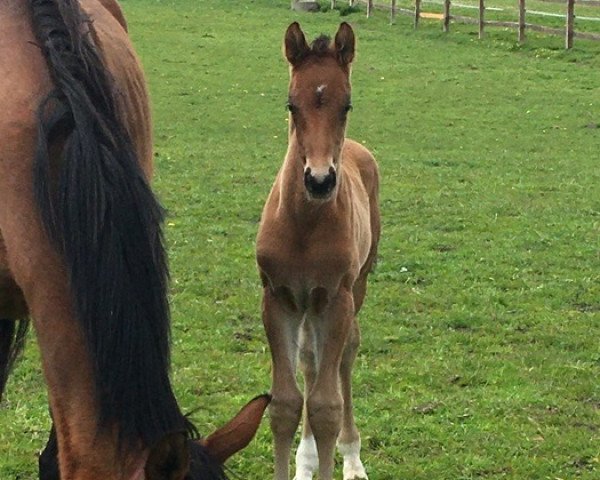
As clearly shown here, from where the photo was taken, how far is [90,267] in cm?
274

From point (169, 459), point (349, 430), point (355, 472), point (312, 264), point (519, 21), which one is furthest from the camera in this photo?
point (519, 21)

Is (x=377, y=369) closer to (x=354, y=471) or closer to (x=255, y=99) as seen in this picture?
(x=354, y=471)

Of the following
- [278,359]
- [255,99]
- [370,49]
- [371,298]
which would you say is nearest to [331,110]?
[278,359]

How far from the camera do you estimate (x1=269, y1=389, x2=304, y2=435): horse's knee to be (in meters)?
4.71

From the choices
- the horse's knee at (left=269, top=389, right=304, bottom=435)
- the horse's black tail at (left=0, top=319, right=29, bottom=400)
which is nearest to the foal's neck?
the horse's knee at (left=269, top=389, right=304, bottom=435)

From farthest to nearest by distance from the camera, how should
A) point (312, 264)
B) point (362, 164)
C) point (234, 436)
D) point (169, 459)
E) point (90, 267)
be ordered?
1. point (362, 164)
2. point (312, 264)
3. point (90, 267)
4. point (234, 436)
5. point (169, 459)

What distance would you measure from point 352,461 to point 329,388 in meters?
0.47

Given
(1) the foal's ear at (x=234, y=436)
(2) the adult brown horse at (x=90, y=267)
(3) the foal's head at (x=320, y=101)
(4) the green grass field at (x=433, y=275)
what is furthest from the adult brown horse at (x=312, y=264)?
(1) the foal's ear at (x=234, y=436)

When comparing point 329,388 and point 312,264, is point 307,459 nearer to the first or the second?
point 329,388

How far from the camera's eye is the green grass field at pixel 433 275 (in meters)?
5.27

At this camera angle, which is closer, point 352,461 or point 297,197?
point 297,197

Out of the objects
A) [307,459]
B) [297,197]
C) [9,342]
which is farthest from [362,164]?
[9,342]

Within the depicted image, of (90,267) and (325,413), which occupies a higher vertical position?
(90,267)

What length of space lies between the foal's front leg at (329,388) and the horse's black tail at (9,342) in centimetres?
123
